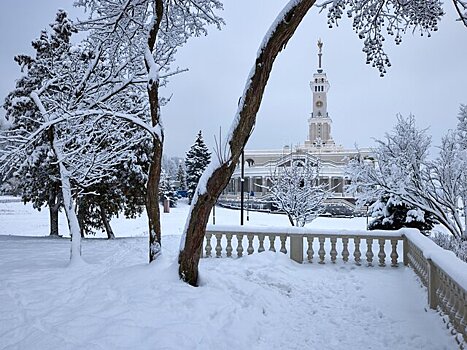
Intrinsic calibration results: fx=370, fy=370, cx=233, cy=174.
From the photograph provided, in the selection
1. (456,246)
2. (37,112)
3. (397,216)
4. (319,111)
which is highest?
(319,111)

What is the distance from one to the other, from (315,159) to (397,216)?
22.0 metres

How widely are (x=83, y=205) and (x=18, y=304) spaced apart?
35.9ft

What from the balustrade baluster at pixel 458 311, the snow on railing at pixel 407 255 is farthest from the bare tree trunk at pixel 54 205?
the balustrade baluster at pixel 458 311

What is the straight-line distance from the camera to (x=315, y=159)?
36188 millimetres

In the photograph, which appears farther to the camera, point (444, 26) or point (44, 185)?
point (44, 185)

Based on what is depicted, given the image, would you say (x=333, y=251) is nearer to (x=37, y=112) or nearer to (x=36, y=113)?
(x=37, y=112)

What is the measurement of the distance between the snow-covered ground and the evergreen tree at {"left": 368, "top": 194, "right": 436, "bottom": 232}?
801 cm

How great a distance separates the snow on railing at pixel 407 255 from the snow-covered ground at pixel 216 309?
0.26 m

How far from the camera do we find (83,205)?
1465 centimetres

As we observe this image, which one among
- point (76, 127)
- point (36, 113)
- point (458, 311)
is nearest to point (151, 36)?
point (76, 127)

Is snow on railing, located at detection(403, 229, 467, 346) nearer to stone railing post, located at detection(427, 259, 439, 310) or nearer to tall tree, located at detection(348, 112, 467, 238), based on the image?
stone railing post, located at detection(427, 259, 439, 310)

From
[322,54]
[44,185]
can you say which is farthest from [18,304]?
[322,54]

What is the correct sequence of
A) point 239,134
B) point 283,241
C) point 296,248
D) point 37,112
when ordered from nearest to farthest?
point 239,134 → point 296,248 → point 283,241 → point 37,112

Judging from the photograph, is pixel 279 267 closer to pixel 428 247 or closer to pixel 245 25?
pixel 428 247
